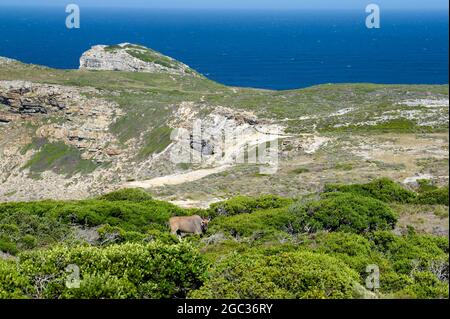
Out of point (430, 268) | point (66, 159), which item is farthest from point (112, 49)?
point (430, 268)

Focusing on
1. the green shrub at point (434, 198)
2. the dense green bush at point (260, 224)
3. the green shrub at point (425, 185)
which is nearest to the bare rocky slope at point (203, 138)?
the green shrub at point (425, 185)

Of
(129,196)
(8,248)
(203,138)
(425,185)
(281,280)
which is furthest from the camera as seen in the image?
(203,138)

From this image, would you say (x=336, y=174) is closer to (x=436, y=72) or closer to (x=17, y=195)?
(x=17, y=195)

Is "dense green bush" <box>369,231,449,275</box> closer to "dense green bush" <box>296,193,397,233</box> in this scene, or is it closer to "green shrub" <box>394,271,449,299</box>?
"dense green bush" <box>296,193,397,233</box>

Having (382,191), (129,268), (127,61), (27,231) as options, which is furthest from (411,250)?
(127,61)

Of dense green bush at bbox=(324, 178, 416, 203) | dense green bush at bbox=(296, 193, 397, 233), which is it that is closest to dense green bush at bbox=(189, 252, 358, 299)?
dense green bush at bbox=(296, 193, 397, 233)

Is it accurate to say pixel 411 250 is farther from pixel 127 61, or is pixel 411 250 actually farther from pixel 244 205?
pixel 127 61
